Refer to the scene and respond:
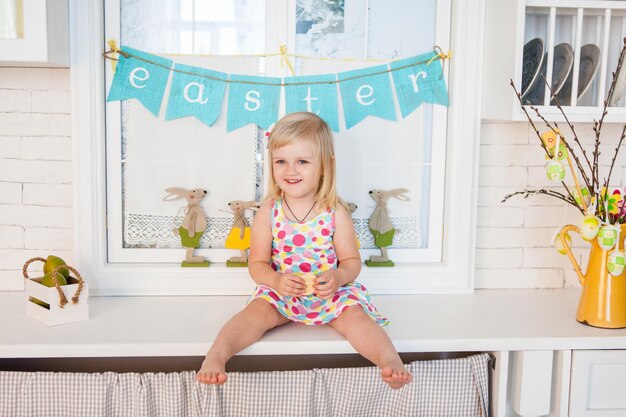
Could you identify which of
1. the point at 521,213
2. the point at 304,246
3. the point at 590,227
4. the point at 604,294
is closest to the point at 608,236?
the point at 590,227

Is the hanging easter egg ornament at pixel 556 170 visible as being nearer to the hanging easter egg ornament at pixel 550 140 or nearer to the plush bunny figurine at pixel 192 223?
the hanging easter egg ornament at pixel 550 140

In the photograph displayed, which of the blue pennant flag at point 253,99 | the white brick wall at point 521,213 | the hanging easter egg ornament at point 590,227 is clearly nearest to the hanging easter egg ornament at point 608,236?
the hanging easter egg ornament at point 590,227

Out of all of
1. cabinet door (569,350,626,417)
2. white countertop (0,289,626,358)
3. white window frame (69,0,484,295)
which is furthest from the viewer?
white window frame (69,0,484,295)

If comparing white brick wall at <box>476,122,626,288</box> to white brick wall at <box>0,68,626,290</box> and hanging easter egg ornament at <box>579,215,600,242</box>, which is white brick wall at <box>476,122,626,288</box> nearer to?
white brick wall at <box>0,68,626,290</box>

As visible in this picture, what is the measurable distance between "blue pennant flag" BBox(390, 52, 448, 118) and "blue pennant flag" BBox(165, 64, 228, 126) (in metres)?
0.54

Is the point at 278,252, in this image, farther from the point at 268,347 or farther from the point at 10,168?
the point at 10,168

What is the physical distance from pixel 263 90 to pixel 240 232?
0.44m

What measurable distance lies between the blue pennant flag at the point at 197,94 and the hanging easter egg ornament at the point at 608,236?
1147mm

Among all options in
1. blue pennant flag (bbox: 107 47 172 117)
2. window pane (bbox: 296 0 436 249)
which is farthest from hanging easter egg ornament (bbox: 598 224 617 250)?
blue pennant flag (bbox: 107 47 172 117)

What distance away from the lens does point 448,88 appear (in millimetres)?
2078

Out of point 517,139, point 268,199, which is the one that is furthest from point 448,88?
point 268,199

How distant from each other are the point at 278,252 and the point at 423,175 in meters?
0.58

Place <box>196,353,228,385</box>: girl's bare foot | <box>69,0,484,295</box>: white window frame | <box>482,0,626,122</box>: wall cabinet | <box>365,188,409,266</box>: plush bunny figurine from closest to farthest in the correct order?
<box>196,353,228,385</box>: girl's bare foot → <box>482,0,626,122</box>: wall cabinet → <box>69,0,484,295</box>: white window frame → <box>365,188,409,266</box>: plush bunny figurine

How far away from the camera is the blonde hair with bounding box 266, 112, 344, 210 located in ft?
5.77
